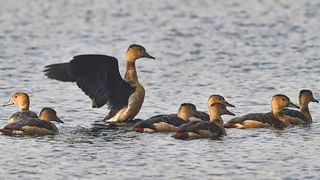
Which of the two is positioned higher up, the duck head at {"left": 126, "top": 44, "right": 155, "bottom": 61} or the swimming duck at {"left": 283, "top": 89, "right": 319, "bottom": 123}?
the duck head at {"left": 126, "top": 44, "right": 155, "bottom": 61}

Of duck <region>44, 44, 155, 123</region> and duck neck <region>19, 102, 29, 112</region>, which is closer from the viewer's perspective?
duck <region>44, 44, 155, 123</region>

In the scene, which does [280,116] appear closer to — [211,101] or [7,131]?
[211,101]

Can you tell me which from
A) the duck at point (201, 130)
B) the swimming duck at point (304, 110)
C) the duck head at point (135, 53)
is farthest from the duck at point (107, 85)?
the swimming duck at point (304, 110)

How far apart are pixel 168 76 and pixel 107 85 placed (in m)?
5.57

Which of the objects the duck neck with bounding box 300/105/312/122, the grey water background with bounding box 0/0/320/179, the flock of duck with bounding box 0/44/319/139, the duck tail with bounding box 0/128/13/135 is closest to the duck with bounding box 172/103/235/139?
the flock of duck with bounding box 0/44/319/139

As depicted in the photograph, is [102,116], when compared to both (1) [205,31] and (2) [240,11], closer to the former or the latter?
(1) [205,31]

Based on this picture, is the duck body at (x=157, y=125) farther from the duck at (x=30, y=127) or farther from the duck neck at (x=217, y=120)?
the duck at (x=30, y=127)

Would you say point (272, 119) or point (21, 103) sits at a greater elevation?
point (21, 103)

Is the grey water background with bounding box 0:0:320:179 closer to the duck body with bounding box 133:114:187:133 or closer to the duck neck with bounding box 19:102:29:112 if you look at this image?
the duck body with bounding box 133:114:187:133

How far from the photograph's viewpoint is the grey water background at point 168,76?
17688 millimetres

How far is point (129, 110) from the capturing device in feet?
72.2

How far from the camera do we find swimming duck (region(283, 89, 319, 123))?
2138cm

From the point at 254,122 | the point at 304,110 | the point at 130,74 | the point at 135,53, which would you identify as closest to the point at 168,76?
the point at 135,53

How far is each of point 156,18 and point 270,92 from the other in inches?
632
